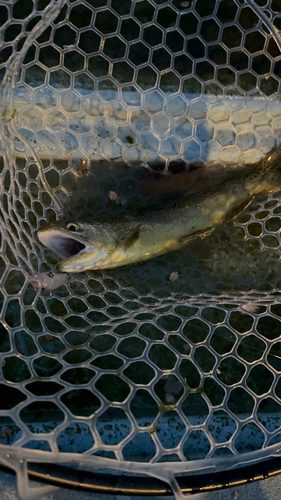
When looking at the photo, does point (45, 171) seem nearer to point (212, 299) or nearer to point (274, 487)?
point (212, 299)

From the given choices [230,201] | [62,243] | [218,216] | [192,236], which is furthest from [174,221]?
[62,243]

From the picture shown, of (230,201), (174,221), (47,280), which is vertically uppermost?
(230,201)

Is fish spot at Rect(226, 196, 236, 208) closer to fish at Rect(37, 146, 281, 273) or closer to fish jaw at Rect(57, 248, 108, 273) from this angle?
fish at Rect(37, 146, 281, 273)

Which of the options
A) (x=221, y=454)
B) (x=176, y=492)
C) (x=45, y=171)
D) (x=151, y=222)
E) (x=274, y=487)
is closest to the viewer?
(x=176, y=492)

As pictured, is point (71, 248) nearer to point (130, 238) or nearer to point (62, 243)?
point (62, 243)

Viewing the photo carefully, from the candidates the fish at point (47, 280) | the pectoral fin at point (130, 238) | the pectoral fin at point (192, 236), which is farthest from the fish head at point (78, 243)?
the pectoral fin at point (192, 236)

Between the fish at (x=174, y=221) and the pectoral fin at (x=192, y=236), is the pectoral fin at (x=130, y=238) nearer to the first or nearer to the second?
the fish at (x=174, y=221)

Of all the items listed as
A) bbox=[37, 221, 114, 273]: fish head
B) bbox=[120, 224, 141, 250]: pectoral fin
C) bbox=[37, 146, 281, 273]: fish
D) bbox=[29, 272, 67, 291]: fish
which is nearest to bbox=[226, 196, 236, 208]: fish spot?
bbox=[37, 146, 281, 273]: fish

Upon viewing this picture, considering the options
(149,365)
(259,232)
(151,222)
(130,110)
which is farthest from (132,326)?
(130,110)
